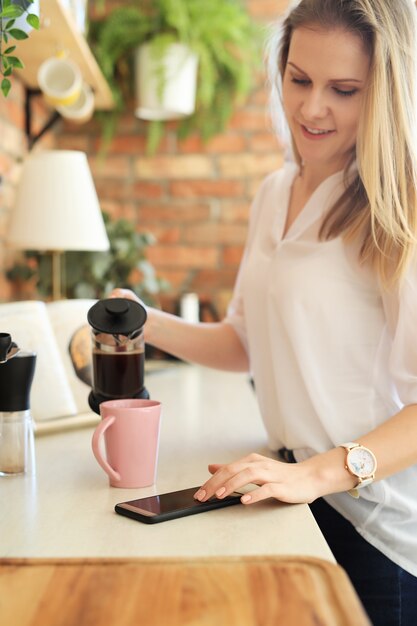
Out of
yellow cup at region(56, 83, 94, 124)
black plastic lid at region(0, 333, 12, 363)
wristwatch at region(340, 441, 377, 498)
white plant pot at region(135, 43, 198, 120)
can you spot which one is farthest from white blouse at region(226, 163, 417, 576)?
white plant pot at region(135, 43, 198, 120)

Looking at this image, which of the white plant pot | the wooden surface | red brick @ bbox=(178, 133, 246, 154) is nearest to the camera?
the wooden surface

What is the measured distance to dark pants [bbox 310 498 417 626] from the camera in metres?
1.27

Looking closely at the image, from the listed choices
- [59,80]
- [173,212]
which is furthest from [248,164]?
[59,80]

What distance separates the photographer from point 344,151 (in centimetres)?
138

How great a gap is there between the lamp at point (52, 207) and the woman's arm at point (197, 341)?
0.60 metres

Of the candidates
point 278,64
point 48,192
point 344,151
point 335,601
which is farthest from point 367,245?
point 48,192

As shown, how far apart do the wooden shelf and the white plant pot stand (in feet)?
0.79

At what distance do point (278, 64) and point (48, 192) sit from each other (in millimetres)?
814

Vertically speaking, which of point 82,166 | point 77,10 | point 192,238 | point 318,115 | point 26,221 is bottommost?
point 192,238

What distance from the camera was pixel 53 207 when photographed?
6.95 ft

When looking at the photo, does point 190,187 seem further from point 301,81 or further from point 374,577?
point 374,577

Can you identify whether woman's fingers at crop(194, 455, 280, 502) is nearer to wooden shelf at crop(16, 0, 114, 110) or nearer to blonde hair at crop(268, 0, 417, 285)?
blonde hair at crop(268, 0, 417, 285)

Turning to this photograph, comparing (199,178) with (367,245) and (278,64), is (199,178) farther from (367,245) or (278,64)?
(367,245)

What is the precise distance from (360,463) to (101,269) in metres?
1.44
